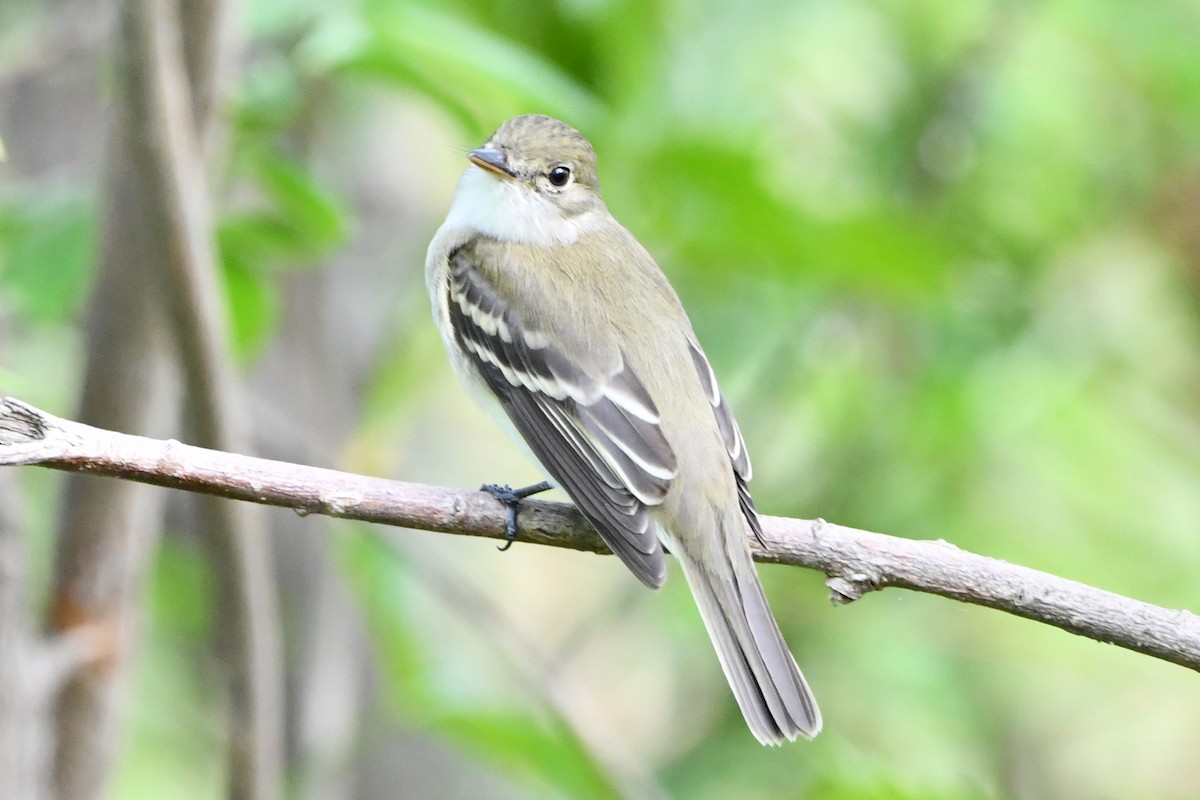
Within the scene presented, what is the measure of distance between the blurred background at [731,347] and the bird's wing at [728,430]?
0.33 m

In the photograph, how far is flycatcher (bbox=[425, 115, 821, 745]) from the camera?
332cm

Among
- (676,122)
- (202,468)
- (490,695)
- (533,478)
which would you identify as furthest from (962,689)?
(202,468)

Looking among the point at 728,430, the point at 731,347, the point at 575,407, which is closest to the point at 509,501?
the point at 575,407

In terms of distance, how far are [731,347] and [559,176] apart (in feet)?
2.62

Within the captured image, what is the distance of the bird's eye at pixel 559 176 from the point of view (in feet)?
14.9

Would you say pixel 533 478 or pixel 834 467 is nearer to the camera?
pixel 834 467

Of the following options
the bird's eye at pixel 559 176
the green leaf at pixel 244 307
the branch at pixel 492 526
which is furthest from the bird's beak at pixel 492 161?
the branch at pixel 492 526

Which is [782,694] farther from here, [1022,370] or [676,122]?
[1022,370]

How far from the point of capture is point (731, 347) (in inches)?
183

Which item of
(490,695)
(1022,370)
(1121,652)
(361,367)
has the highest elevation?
(361,367)

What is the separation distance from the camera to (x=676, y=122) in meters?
4.04

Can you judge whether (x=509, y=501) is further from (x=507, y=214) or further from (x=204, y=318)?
(x=507, y=214)

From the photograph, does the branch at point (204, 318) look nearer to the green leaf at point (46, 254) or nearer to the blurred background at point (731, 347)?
the blurred background at point (731, 347)

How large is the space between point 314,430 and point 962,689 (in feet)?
8.90
